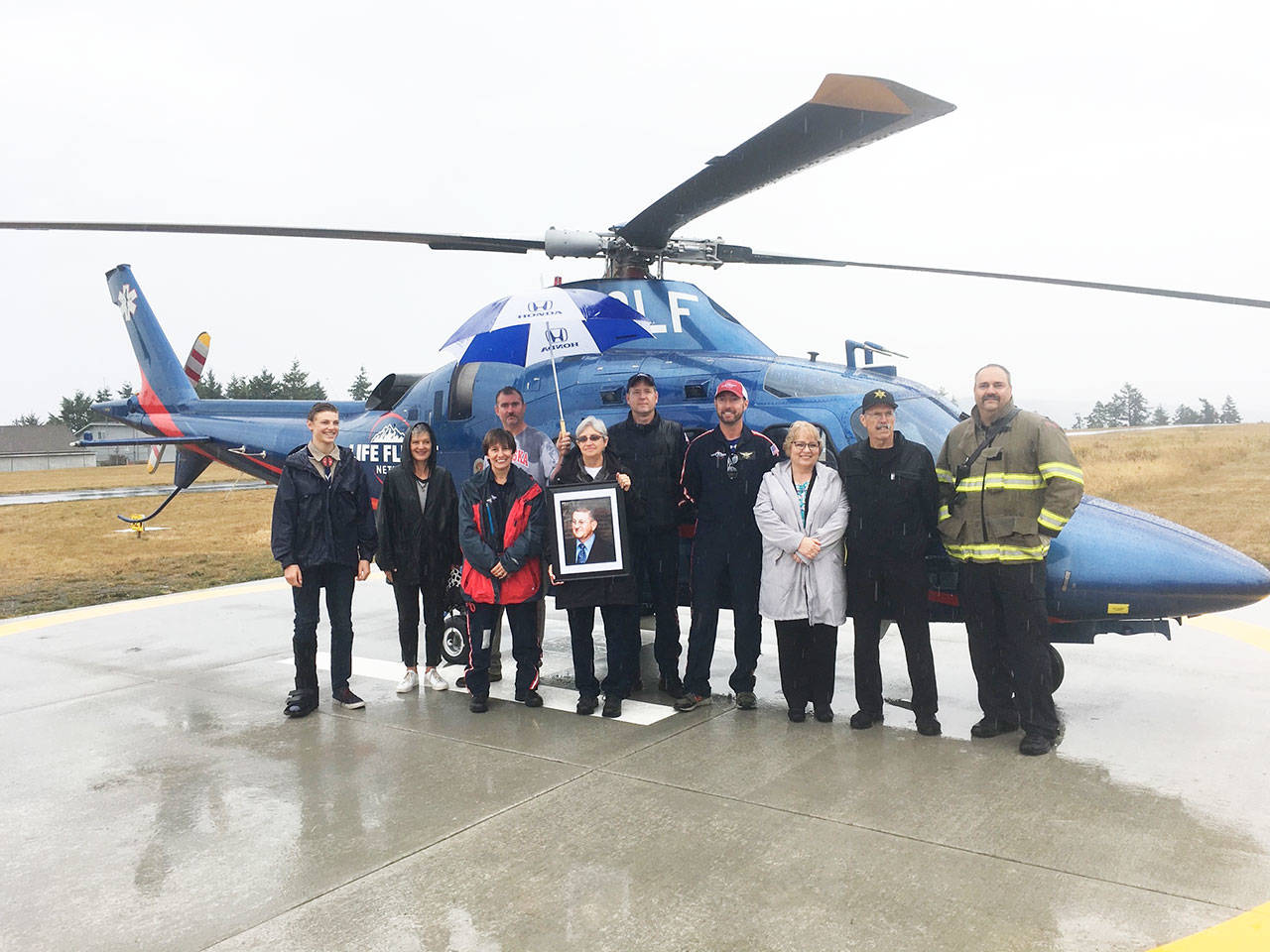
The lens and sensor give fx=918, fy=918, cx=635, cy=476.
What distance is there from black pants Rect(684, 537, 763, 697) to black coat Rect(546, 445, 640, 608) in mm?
361

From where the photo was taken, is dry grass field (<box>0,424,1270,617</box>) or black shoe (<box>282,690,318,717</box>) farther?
dry grass field (<box>0,424,1270,617</box>)

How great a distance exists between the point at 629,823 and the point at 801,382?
2776 mm

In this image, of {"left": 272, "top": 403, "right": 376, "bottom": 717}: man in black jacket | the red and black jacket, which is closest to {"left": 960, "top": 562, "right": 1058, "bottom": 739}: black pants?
the red and black jacket

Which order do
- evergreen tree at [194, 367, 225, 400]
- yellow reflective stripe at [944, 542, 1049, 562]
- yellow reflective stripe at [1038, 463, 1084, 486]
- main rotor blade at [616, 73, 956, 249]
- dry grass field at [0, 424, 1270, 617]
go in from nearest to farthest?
main rotor blade at [616, 73, 956, 249], yellow reflective stripe at [1038, 463, 1084, 486], yellow reflective stripe at [944, 542, 1049, 562], dry grass field at [0, 424, 1270, 617], evergreen tree at [194, 367, 225, 400]

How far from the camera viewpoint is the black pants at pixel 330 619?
5.06 metres

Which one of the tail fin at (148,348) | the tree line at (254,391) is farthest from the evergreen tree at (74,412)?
the tail fin at (148,348)

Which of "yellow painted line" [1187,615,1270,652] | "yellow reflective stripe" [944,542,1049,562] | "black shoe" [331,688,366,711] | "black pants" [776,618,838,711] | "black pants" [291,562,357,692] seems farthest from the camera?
"yellow painted line" [1187,615,1270,652]

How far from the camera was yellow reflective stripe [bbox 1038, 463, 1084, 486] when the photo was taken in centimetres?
409

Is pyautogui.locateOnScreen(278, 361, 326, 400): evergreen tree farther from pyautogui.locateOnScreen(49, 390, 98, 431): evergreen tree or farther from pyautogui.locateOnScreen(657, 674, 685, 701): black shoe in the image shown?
pyautogui.locateOnScreen(657, 674, 685, 701): black shoe

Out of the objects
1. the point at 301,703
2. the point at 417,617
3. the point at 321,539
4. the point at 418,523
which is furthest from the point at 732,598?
the point at 301,703

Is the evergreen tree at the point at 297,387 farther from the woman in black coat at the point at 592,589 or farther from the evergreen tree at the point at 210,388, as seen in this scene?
the woman in black coat at the point at 592,589

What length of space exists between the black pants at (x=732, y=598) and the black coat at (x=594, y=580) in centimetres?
36

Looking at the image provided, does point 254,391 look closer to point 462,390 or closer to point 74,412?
point 74,412

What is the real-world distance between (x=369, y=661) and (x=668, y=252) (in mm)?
3528
